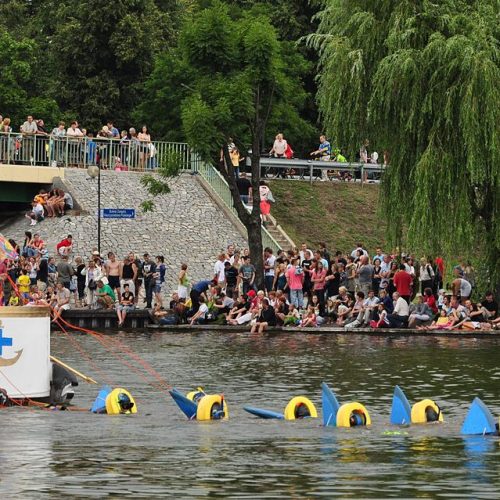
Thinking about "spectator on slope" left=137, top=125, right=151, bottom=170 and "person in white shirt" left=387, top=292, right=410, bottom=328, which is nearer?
"person in white shirt" left=387, top=292, right=410, bottom=328

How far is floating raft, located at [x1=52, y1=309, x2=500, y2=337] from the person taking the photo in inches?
1542

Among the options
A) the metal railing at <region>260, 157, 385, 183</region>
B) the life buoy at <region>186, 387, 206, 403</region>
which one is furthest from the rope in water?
the metal railing at <region>260, 157, 385, 183</region>

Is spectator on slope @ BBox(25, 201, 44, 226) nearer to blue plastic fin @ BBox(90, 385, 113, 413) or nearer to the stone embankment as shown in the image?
the stone embankment

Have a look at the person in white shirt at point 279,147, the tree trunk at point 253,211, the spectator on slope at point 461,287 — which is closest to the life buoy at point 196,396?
the spectator on slope at point 461,287

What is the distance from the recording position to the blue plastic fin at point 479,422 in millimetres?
22781

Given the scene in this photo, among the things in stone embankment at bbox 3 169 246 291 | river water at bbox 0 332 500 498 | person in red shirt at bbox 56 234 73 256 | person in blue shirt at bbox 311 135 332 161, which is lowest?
river water at bbox 0 332 500 498

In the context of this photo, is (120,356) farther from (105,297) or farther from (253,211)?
(253,211)

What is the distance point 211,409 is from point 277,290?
61.1 feet

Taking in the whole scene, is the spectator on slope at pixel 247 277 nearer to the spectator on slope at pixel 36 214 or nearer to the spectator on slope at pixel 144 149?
the spectator on slope at pixel 36 214

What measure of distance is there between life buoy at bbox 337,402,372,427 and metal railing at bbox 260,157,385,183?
35191 millimetres

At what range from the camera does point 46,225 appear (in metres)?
53.1

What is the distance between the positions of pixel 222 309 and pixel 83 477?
24174 mm

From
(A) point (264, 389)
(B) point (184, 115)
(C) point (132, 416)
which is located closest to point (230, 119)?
(B) point (184, 115)

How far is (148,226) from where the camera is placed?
A: 5394cm
